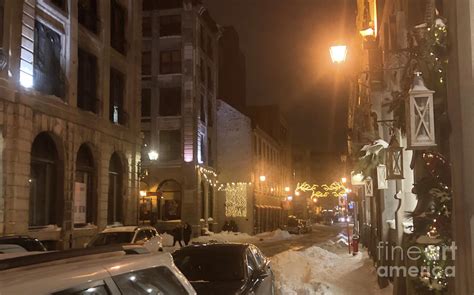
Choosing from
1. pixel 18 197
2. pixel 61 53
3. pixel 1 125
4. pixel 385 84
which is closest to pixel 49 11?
pixel 61 53

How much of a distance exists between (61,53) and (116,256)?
2195 centimetres

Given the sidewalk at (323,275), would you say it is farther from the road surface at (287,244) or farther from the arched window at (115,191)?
the arched window at (115,191)

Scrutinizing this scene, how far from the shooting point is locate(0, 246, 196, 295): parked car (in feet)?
8.80

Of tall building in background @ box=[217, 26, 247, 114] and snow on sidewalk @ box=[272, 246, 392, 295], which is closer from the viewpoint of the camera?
snow on sidewalk @ box=[272, 246, 392, 295]

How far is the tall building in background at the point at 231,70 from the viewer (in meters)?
63.5

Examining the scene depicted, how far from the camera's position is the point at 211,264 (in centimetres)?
943

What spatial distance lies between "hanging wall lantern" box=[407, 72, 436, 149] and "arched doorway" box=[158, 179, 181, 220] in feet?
126

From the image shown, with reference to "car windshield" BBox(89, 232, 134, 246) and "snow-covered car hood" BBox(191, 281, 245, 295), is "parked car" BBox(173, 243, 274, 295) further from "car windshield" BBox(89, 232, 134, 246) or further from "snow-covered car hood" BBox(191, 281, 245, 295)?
"car windshield" BBox(89, 232, 134, 246)

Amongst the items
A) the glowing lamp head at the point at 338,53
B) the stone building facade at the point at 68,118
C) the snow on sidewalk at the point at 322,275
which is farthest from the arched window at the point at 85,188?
the glowing lamp head at the point at 338,53

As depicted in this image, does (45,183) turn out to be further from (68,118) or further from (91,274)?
(91,274)

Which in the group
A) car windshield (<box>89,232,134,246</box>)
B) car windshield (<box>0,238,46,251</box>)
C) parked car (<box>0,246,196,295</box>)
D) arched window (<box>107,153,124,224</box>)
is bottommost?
car windshield (<box>89,232,134,246</box>)

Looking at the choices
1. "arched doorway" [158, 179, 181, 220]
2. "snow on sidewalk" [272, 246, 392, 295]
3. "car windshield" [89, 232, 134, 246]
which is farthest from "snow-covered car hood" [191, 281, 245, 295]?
"arched doorway" [158, 179, 181, 220]

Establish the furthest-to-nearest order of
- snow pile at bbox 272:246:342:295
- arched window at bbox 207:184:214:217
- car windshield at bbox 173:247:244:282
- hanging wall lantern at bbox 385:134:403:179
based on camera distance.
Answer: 1. arched window at bbox 207:184:214:217
2. snow pile at bbox 272:246:342:295
3. hanging wall lantern at bbox 385:134:403:179
4. car windshield at bbox 173:247:244:282

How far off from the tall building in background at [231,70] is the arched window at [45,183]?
39585mm
